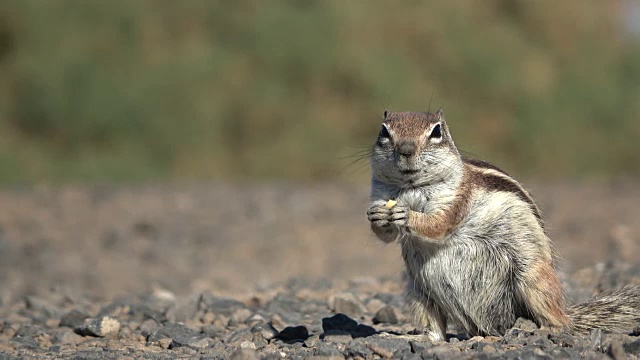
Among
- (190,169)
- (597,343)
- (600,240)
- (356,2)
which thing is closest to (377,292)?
(597,343)

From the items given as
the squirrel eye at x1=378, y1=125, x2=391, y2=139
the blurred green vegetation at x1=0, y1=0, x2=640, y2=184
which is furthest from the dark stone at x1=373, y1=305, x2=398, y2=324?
the blurred green vegetation at x1=0, y1=0, x2=640, y2=184

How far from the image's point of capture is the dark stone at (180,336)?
20.4 feet

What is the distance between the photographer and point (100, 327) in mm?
6668

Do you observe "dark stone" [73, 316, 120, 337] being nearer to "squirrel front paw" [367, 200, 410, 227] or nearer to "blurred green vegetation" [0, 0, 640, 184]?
"squirrel front paw" [367, 200, 410, 227]

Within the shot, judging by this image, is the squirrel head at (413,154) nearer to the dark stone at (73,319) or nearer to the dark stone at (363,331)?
the dark stone at (363,331)

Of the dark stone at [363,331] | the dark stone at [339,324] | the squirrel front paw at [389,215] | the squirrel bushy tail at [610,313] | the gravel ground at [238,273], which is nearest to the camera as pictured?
the squirrel front paw at [389,215]

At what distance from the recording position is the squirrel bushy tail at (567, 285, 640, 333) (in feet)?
19.7

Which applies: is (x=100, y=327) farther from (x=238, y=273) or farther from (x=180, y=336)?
(x=238, y=273)

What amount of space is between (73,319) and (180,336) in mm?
1161

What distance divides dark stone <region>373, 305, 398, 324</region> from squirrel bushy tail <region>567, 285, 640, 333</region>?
1.34 m

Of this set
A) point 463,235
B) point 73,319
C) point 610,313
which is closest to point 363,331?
point 463,235

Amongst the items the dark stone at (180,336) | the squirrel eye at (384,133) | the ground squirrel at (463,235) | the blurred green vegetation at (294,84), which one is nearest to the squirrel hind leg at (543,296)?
the ground squirrel at (463,235)

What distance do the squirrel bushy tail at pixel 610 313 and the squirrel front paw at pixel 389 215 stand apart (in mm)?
1181

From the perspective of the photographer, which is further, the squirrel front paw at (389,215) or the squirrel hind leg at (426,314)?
the squirrel hind leg at (426,314)
